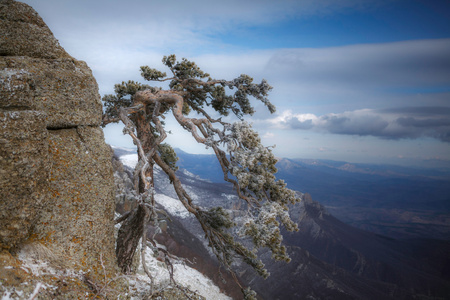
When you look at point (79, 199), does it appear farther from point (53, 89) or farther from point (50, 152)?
point (53, 89)

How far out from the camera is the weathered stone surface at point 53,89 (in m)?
5.10

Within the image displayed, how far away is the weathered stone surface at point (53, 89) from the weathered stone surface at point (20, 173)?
0.49 meters

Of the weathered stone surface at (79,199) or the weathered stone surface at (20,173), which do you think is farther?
the weathered stone surface at (79,199)

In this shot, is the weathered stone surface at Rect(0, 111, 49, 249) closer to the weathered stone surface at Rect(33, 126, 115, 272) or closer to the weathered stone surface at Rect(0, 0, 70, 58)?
the weathered stone surface at Rect(33, 126, 115, 272)

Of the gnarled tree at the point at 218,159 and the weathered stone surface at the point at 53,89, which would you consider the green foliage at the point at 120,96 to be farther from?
the weathered stone surface at the point at 53,89

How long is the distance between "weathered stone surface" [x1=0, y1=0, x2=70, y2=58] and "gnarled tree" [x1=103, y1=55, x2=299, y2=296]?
2841mm

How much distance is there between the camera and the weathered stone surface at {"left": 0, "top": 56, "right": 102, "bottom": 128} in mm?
5098

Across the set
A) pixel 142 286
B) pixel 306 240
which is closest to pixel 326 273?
pixel 306 240

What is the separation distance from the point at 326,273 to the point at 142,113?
129m

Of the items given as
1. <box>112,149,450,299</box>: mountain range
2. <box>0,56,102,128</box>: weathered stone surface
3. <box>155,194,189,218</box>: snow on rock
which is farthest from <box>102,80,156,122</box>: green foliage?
<box>155,194,189,218</box>: snow on rock

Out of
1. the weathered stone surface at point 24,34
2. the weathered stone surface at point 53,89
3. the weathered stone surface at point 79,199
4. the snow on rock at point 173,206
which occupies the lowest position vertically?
the snow on rock at point 173,206

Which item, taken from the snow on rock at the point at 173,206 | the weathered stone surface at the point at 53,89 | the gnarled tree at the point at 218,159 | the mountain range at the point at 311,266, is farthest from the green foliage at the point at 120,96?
the snow on rock at the point at 173,206

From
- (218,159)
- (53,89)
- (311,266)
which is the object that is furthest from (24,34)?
(311,266)

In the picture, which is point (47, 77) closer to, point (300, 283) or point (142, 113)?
point (142, 113)
